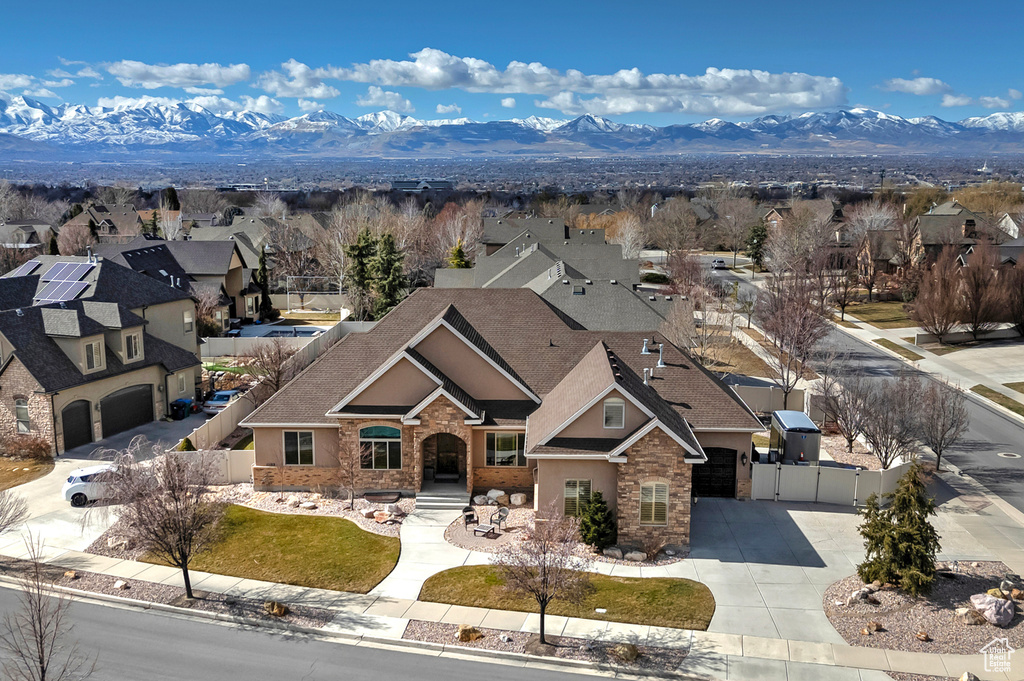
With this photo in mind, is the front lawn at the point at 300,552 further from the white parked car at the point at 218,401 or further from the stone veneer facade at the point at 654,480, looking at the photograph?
the white parked car at the point at 218,401

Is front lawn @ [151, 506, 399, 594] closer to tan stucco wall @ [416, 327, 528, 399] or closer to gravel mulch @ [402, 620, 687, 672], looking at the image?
gravel mulch @ [402, 620, 687, 672]

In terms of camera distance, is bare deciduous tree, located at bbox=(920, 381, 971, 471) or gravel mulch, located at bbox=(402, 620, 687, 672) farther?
bare deciduous tree, located at bbox=(920, 381, 971, 471)

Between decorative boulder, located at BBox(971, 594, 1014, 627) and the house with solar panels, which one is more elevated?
the house with solar panels

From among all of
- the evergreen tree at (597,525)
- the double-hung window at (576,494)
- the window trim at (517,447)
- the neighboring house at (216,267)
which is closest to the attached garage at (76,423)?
the window trim at (517,447)

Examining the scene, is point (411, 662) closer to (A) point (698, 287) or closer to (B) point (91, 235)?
(A) point (698, 287)

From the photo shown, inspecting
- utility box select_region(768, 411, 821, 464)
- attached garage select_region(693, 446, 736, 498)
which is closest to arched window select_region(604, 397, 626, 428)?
attached garage select_region(693, 446, 736, 498)

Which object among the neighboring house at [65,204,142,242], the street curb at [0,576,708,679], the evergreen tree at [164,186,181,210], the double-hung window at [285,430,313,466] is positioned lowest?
the street curb at [0,576,708,679]

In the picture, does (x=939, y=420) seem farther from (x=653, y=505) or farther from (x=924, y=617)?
(x=653, y=505)

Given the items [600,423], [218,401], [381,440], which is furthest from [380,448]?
[218,401]

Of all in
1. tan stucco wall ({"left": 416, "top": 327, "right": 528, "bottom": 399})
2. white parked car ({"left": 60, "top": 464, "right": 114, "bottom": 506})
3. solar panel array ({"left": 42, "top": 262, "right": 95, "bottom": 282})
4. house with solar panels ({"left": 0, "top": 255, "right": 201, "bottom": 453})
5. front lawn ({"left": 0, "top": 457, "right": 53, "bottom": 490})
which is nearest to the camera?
white parked car ({"left": 60, "top": 464, "right": 114, "bottom": 506})
